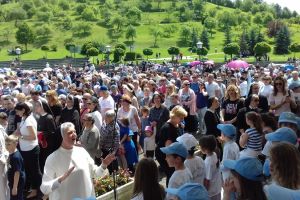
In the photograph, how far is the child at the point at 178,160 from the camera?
530 centimetres

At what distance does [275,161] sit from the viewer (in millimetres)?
4137

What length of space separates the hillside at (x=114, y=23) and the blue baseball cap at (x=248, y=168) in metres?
81.1

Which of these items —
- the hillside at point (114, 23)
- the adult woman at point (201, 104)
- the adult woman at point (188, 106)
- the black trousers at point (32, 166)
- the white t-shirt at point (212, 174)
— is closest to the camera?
the white t-shirt at point (212, 174)

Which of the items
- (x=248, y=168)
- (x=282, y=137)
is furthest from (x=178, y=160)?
(x=248, y=168)

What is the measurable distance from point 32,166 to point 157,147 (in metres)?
2.19

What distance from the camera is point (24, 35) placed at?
103 metres

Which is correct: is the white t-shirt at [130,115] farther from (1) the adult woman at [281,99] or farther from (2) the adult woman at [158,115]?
(1) the adult woman at [281,99]

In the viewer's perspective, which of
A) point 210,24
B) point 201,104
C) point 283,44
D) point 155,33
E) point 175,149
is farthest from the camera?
point 210,24

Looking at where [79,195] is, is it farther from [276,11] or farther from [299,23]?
[276,11]

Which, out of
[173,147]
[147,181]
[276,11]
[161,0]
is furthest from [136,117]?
[276,11]

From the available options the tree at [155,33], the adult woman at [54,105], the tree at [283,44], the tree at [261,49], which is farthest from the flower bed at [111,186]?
the tree at [155,33]

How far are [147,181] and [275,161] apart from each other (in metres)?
1.19

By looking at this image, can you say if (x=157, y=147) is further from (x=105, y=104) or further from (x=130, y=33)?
(x=130, y=33)

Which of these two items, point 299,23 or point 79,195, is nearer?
point 79,195
